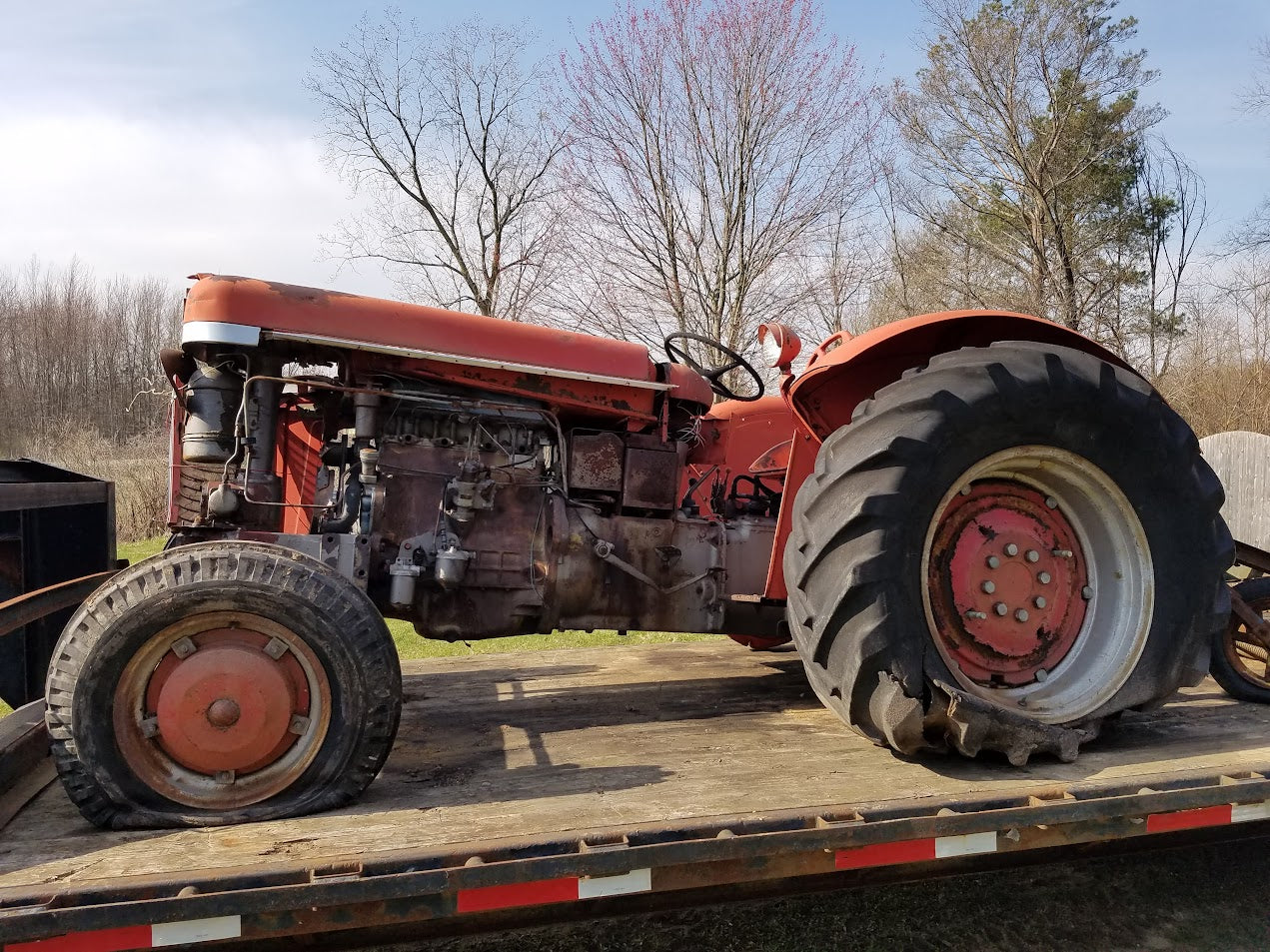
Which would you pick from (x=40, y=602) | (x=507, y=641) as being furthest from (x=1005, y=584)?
(x=507, y=641)

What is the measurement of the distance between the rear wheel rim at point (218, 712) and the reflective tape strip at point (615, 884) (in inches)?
30.8

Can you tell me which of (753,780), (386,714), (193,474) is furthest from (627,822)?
(193,474)

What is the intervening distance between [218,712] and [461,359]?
4.16ft

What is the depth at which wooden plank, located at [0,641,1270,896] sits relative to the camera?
6.20 ft

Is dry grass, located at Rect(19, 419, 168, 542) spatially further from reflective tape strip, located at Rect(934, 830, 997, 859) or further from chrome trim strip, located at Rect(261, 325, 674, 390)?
reflective tape strip, located at Rect(934, 830, 997, 859)

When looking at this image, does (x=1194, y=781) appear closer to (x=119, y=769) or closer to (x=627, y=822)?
(x=627, y=822)

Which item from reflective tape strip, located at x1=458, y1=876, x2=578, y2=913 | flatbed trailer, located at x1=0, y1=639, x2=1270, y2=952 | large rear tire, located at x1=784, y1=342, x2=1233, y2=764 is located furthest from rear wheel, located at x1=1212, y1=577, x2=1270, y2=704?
reflective tape strip, located at x1=458, y1=876, x2=578, y2=913

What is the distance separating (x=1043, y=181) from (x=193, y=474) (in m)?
14.5

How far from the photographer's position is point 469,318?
2.87m

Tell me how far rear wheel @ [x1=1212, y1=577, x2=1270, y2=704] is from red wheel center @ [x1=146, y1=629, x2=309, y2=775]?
10.1 ft

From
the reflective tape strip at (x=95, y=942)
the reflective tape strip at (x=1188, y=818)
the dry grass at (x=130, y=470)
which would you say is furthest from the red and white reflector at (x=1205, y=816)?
the dry grass at (x=130, y=470)

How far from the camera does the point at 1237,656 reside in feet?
10.7

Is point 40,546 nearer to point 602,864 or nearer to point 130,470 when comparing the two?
point 602,864

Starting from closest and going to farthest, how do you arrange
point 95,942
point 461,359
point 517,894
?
point 95,942
point 517,894
point 461,359
